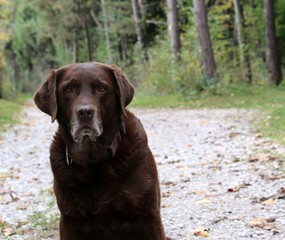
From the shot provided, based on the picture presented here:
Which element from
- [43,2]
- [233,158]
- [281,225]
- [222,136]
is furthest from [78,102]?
[43,2]

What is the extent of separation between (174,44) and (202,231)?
72.1 ft

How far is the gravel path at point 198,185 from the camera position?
18.2 feet

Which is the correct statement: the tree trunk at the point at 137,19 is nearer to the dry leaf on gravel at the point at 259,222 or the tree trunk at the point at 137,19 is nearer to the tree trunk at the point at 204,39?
the tree trunk at the point at 204,39

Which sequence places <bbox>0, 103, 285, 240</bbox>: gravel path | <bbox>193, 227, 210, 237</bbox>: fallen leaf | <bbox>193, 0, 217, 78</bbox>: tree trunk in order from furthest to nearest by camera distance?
<bbox>193, 0, 217, 78</bbox>: tree trunk → <bbox>0, 103, 285, 240</bbox>: gravel path → <bbox>193, 227, 210, 237</bbox>: fallen leaf

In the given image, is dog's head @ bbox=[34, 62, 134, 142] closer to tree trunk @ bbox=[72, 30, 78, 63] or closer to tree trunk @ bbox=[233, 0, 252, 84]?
tree trunk @ bbox=[233, 0, 252, 84]

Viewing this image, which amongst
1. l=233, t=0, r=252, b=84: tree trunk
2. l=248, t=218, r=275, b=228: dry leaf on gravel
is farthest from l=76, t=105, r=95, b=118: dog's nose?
l=233, t=0, r=252, b=84: tree trunk

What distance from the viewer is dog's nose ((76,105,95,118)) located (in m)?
3.47

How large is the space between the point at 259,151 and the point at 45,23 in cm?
4207

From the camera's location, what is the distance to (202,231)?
17.2 ft

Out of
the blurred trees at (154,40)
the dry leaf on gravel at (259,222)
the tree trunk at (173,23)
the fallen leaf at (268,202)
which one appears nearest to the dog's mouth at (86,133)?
the dry leaf on gravel at (259,222)

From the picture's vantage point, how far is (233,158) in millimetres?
9102

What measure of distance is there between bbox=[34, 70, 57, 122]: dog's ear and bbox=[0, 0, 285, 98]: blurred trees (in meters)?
17.6

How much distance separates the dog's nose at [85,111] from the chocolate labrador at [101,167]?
12cm

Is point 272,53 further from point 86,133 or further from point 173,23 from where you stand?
point 86,133
